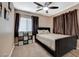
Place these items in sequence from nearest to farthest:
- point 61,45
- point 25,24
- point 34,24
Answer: point 61,45 < point 25,24 < point 34,24

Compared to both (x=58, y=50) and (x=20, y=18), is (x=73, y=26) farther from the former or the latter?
(x=20, y=18)

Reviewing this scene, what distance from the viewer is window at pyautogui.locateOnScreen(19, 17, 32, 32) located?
18.7 feet

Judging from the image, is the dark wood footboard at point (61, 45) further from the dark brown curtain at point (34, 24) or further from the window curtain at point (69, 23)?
the dark brown curtain at point (34, 24)

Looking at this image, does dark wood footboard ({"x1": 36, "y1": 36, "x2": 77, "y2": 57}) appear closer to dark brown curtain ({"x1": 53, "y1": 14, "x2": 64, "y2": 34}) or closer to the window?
dark brown curtain ({"x1": 53, "y1": 14, "x2": 64, "y2": 34})

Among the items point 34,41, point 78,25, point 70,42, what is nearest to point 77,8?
point 78,25

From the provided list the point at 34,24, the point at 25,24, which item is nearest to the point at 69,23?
the point at 34,24

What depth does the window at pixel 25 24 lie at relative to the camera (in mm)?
5707

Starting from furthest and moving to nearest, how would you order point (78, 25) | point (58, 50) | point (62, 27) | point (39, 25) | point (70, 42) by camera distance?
point (39, 25) → point (62, 27) → point (78, 25) → point (70, 42) → point (58, 50)

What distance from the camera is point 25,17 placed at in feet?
19.0

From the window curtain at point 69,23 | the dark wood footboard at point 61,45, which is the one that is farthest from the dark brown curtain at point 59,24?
the dark wood footboard at point 61,45

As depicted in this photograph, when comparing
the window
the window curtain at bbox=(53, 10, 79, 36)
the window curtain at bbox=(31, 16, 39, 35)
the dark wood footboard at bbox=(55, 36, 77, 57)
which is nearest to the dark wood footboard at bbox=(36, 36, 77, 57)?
the dark wood footboard at bbox=(55, 36, 77, 57)

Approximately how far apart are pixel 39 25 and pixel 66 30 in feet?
7.39

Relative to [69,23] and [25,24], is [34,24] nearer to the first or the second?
[25,24]

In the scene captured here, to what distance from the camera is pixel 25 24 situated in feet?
19.4
